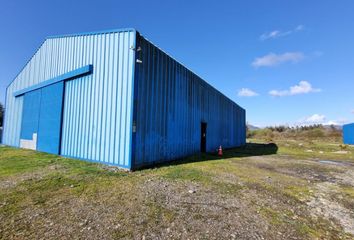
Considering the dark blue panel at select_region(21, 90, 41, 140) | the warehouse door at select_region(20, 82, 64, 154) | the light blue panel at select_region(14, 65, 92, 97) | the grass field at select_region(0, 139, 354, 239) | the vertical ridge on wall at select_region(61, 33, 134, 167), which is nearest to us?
the grass field at select_region(0, 139, 354, 239)

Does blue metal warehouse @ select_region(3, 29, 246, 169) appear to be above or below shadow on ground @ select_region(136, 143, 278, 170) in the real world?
above

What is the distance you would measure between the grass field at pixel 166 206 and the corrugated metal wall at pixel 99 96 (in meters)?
1.48

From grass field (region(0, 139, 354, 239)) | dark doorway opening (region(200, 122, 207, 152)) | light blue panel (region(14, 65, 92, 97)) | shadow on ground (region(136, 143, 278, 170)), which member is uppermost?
light blue panel (region(14, 65, 92, 97))

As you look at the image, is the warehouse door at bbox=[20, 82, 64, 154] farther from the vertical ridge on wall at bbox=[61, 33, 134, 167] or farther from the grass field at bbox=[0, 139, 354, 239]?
the grass field at bbox=[0, 139, 354, 239]

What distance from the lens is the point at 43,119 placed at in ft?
39.7

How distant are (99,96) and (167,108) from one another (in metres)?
3.31

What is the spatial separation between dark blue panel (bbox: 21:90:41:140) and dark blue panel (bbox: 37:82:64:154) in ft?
2.41

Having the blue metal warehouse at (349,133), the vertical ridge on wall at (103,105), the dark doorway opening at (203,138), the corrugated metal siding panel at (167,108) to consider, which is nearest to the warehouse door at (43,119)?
the vertical ridge on wall at (103,105)

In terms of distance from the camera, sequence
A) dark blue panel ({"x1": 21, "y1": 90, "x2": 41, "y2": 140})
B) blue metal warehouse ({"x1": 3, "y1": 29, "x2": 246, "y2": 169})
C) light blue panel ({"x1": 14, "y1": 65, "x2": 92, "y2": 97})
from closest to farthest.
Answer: blue metal warehouse ({"x1": 3, "y1": 29, "x2": 246, "y2": 169}) < light blue panel ({"x1": 14, "y1": 65, "x2": 92, "y2": 97}) < dark blue panel ({"x1": 21, "y1": 90, "x2": 41, "y2": 140})

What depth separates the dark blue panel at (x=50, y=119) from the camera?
1073 centimetres

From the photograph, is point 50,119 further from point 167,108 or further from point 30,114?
point 167,108

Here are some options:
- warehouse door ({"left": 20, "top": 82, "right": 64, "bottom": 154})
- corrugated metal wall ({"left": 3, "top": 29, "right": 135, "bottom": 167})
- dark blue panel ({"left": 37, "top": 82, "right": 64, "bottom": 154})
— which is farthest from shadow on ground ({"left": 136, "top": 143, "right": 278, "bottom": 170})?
warehouse door ({"left": 20, "top": 82, "right": 64, "bottom": 154})

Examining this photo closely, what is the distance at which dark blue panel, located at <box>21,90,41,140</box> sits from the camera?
12.9 metres

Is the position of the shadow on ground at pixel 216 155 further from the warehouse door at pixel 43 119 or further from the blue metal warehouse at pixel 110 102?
the warehouse door at pixel 43 119
